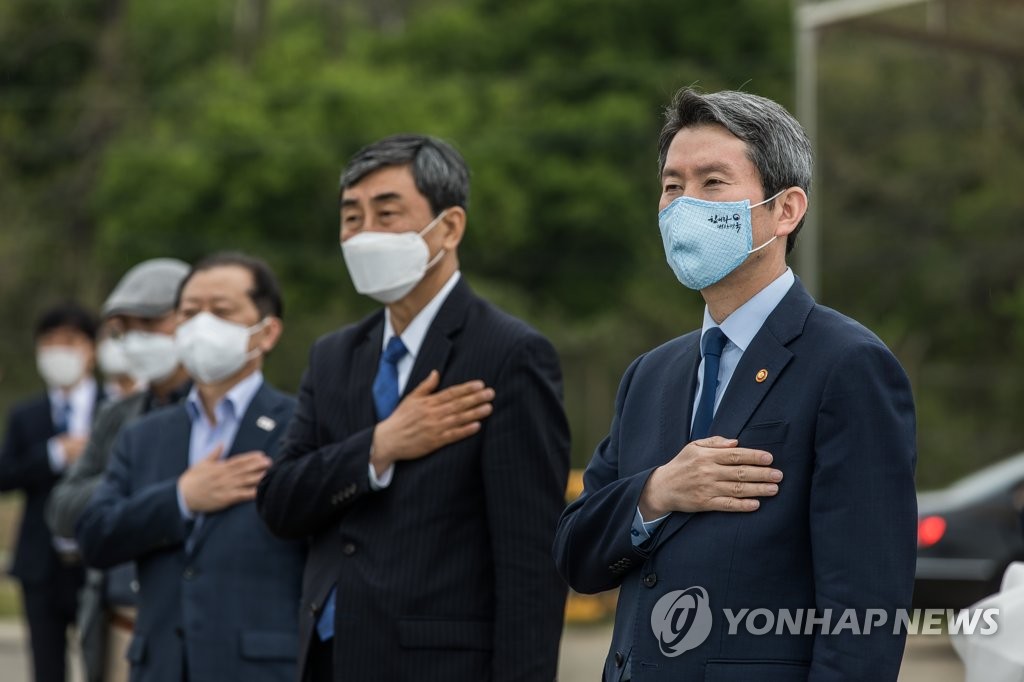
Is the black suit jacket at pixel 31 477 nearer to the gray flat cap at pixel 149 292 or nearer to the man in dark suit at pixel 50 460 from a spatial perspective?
the man in dark suit at pixel 50 460

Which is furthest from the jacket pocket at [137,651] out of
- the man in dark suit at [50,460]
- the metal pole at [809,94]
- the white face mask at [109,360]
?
the metal pole at [809,94]

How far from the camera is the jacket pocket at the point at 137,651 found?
4.71m

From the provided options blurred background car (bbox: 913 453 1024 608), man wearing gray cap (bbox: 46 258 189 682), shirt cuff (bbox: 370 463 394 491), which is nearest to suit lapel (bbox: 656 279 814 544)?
shirt cuff (bbox: 370 463 394 491)

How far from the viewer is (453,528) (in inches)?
157

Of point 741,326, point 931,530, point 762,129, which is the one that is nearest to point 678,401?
point 741,326

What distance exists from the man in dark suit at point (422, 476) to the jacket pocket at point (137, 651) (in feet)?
2.60

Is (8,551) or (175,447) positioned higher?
(175,447)

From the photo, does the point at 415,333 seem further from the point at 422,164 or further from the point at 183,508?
the point at 183,508

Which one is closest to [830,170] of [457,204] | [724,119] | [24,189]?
[457,204]

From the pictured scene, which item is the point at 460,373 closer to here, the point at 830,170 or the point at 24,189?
the point at 830,170

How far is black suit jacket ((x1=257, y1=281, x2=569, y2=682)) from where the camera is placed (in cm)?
391

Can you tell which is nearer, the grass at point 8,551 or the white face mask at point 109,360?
the white face mask at point 109,360

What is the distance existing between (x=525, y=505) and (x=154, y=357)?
7.90 feet

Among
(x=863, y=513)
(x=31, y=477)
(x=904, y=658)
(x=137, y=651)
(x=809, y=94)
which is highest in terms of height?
(x=809, y=94)
